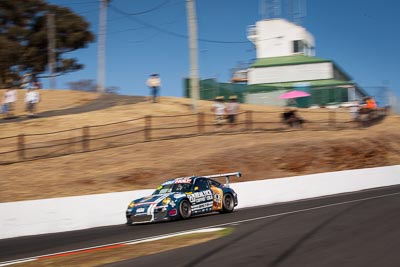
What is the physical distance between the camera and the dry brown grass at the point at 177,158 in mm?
22859

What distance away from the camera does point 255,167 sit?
27250 mm

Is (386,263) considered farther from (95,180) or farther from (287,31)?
(287,31)

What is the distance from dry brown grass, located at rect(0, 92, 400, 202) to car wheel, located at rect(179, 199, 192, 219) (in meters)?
6.62

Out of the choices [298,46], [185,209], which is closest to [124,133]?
[185,209]

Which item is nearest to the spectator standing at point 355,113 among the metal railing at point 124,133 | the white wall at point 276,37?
the metal railing at point 124,133

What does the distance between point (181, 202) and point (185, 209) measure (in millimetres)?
297

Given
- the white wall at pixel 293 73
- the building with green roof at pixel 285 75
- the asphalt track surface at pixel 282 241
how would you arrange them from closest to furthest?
the asphalt track surface at pixel 282 241
the building with green roof at pixel 285 75
the white wall at pixel 293 73

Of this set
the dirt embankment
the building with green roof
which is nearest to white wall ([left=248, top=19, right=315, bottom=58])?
the building with green roof

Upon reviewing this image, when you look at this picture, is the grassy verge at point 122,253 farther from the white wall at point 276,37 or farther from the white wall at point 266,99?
the white wall at point 276,37

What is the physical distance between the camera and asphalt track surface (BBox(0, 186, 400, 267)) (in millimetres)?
8203

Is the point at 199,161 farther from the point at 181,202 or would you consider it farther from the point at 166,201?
the point at 166,201

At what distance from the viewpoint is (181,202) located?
1650 cm

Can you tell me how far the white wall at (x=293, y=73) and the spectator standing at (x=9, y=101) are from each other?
101 ft

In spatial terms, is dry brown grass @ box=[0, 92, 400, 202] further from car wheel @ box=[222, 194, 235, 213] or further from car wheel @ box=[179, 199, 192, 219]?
car wheel @ box=[179, 199, 192, 219]
